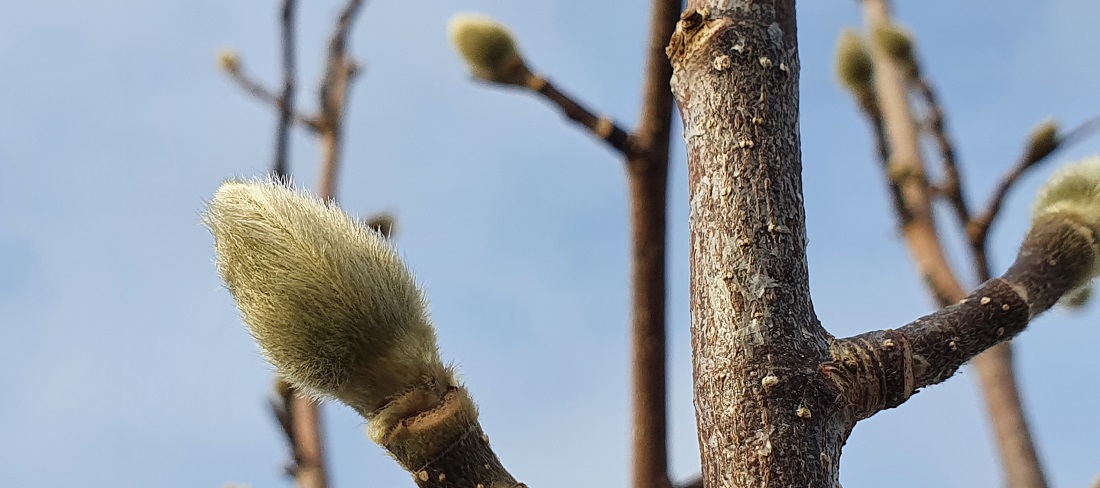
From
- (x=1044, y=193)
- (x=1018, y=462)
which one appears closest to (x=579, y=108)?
(x=1044, y=193)

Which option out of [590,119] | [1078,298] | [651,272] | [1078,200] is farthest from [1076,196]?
[590,119]

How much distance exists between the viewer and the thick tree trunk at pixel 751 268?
0.58 metres

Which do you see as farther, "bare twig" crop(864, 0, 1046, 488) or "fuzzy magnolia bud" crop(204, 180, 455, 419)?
"bare twig" crop(864, 0, 1046, 488)

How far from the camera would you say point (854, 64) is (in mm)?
1934

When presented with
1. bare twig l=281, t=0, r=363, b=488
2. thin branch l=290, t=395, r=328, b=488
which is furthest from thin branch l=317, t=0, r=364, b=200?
thin branch l=290, t=395, r=328, b=488

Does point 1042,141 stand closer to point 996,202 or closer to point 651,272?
point 996,202

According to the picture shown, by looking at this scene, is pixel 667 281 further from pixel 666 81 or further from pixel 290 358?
pixel 290 358

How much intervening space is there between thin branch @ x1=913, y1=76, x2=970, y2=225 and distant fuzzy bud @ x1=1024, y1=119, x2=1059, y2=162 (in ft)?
0.67

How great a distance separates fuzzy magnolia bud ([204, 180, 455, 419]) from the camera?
0.63 meters

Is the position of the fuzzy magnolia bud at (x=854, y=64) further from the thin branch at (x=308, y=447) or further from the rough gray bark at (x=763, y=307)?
the rough gray bark at (x=763, y=307)

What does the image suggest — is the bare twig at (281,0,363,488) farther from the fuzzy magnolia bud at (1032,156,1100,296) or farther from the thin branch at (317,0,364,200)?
the fuzzy magnolia bud at (1032,156,1100,296)

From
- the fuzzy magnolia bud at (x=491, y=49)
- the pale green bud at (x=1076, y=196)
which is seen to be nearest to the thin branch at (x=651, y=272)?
the fuzzy magnolia bud at (x=491, y=49)

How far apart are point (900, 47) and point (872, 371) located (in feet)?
4.99

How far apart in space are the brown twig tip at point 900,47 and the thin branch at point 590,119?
3.39 ft
